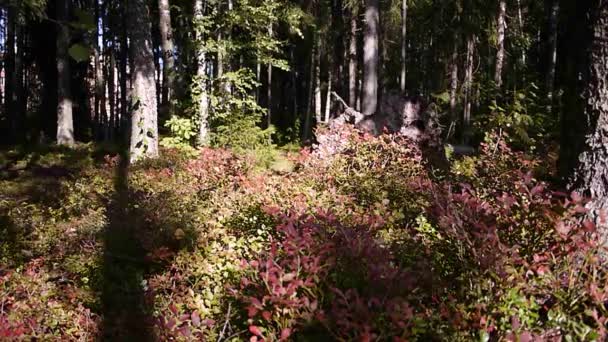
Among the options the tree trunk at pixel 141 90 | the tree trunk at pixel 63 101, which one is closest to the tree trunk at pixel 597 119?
the tree trunk at pixel 141 90

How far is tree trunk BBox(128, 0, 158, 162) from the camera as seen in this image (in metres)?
10.3

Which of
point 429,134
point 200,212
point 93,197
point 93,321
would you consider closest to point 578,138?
point 200,212

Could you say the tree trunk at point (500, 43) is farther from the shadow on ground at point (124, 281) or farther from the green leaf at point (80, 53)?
the green leaf at point (80, 53)

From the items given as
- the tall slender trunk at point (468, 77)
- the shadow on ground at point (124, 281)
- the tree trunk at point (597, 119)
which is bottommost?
the shadow on ground at point (124, 281)

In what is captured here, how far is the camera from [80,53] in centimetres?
137

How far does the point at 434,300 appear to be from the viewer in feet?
10.7

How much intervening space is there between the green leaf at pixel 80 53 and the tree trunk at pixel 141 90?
9239mm

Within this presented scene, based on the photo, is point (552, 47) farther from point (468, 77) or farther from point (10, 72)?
point (10, 72)

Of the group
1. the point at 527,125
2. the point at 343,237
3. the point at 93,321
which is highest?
the point at 527,125

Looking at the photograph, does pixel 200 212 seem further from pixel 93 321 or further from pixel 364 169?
pixel 364 169

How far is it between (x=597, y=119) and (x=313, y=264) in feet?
7.37

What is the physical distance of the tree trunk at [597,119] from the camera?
138 inches

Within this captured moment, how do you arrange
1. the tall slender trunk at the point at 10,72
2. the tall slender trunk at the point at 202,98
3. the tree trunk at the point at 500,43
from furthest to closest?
the tall slender trunk at the point at 10,72 → the tree trunk at the point at 500,43 → the tall slender trunk at the point at 202,98

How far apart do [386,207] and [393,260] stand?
6.07 ft
